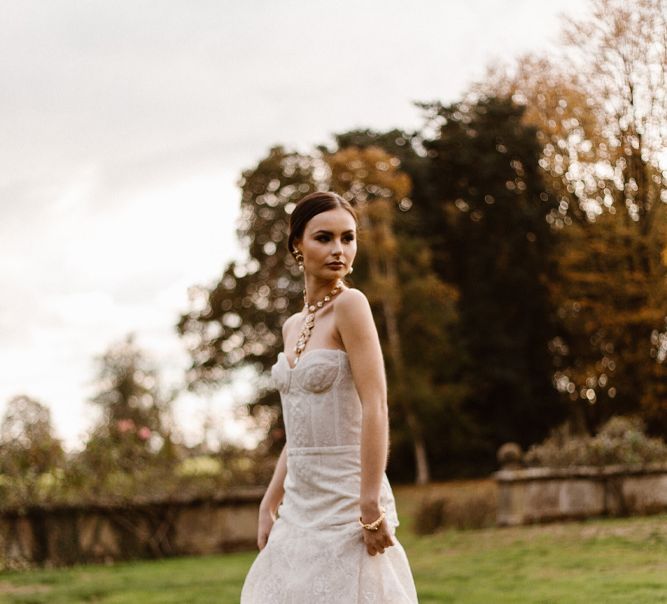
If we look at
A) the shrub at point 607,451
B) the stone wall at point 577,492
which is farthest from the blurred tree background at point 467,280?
the stone wall at point 577,492

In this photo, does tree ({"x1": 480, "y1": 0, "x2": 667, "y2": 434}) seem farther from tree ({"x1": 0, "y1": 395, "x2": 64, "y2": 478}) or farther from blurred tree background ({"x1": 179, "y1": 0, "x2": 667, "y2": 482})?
tree ({"x1": 0, "y1": 395, "x2": 64, "y2": 478})

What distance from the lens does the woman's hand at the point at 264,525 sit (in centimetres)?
358

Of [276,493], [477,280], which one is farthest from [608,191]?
[276,493]

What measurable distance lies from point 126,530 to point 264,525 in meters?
9.56

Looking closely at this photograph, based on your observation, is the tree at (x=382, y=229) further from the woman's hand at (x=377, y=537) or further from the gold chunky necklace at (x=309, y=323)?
the woman's hand at (x=377, y=537)

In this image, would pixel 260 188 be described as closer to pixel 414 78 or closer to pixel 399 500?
pixel 414 78

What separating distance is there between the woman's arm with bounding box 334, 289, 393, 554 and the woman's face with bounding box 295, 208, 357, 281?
0.42 ft

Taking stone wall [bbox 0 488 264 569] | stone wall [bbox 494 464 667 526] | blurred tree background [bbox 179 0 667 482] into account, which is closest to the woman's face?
stone wall [bbox 0 488 264 569]

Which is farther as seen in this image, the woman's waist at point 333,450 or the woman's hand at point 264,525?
the woman's hand at point 264,525

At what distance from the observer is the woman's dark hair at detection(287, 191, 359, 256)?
3.35m

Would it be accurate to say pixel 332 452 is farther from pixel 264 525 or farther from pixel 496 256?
pixel 496 256

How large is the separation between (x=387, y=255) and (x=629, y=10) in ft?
39.0

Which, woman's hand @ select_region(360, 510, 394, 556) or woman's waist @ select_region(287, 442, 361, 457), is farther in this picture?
woman's waist @ select_region(287, 442, 361, 457)

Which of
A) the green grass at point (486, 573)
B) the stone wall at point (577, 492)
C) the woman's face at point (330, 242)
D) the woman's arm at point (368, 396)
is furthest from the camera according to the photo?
the stone wall at point (577, 492)
